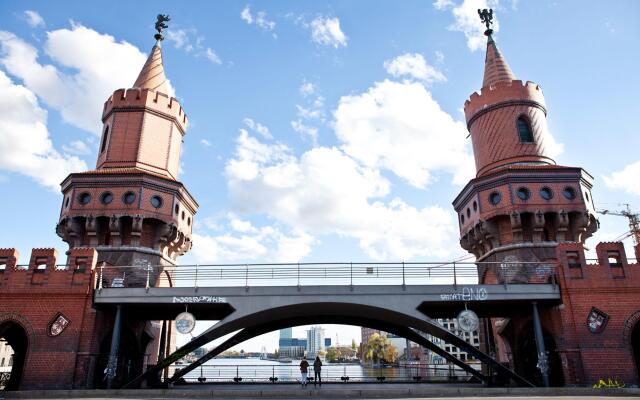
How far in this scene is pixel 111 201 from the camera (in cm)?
2436

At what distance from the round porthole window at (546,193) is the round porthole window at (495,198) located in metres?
2.18

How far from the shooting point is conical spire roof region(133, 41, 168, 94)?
29672 millimetres

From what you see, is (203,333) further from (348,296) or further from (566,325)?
(566,325)

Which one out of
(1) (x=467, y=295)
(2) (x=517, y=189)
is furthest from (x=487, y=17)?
(1) (x=467, y=295)

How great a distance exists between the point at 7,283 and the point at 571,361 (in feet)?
79.0

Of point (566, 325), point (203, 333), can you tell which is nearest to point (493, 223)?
point (566, 325)

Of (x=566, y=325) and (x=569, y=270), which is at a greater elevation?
(x=569, y=270)

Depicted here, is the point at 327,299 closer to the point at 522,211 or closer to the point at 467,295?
the point at 467,295

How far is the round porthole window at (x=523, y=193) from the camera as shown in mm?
24255

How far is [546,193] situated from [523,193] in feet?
4.05

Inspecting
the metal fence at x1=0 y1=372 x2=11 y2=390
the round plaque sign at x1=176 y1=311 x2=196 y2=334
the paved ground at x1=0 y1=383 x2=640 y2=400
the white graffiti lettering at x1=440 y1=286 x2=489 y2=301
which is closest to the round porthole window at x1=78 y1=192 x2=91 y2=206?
the metal fence at x1=0 y1=372 x2=11 y2=390

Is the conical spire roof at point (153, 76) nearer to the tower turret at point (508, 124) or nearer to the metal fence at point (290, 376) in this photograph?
the metal fence at point (290, 376)

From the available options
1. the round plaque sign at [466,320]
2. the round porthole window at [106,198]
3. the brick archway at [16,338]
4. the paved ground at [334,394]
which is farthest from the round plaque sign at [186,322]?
the round plaque sign at [466,320]

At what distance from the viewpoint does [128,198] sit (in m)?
24.5
